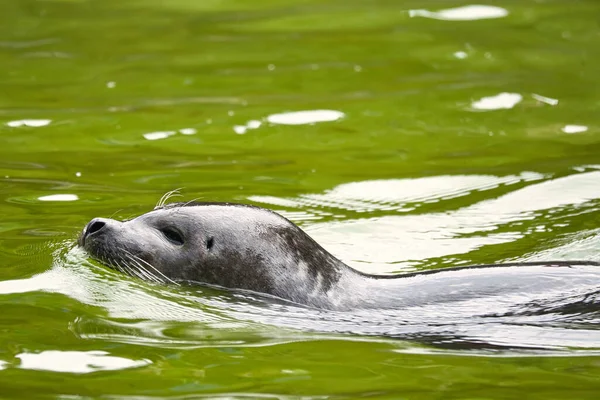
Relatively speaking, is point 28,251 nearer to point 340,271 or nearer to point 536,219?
point 340,271

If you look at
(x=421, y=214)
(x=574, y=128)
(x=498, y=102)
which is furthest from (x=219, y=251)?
(x=498, y=102)

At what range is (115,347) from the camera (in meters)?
5.54

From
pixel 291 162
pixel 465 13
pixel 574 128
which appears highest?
pixel 465 13

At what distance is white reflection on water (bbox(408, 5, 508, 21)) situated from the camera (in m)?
13.2

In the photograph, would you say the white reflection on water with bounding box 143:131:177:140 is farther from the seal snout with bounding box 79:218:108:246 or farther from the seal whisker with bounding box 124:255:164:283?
the seal whisker with bounding box 124:255:164:283

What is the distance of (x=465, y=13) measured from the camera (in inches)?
526

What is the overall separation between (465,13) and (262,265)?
752 cm

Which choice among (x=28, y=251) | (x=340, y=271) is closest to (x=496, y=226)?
(x=340, y=271)

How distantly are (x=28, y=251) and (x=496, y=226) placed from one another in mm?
2857

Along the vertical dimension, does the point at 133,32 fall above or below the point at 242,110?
above

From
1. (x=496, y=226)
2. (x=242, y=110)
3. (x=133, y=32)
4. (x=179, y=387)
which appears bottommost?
(x=179, y=387)

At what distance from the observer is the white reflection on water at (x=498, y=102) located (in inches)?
421

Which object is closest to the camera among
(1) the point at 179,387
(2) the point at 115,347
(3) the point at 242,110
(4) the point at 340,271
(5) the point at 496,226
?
(1) the point at 179,387

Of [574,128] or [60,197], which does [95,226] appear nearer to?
[60,197]
